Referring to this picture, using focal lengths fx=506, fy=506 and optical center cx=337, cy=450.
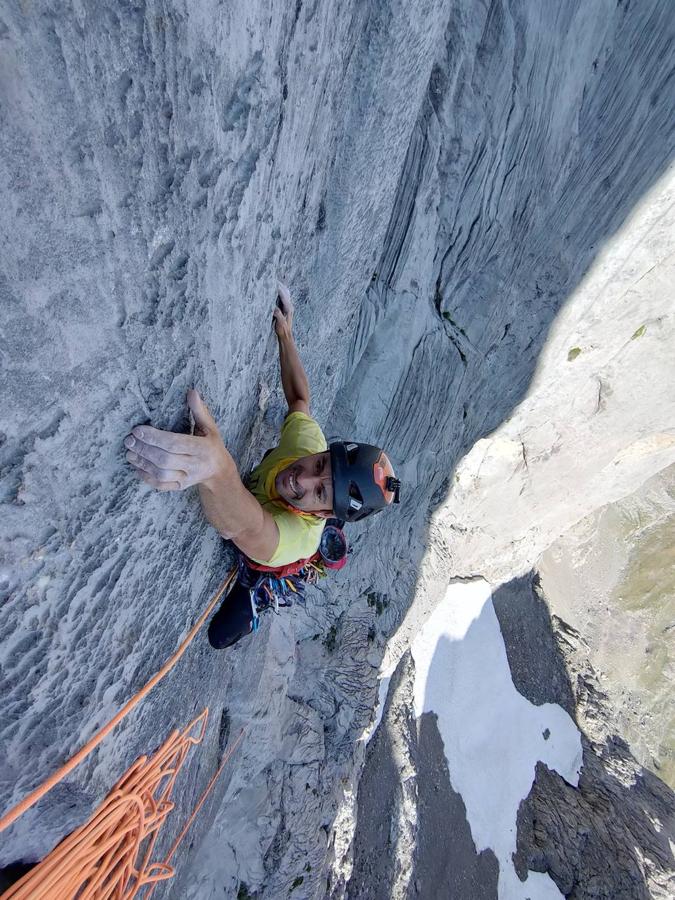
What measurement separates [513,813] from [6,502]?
10.9 m

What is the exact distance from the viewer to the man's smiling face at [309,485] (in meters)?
2.20

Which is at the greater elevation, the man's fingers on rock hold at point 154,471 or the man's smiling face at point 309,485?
the man's smiling face at point 309,485

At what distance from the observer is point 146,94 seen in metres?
1.02

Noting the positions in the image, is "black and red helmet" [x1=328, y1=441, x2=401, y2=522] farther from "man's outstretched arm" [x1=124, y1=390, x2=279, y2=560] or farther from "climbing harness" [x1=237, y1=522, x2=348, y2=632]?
"climbing harness" [x1=237, y1=522, x2=348, y2=632]

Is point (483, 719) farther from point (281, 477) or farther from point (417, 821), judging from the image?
point (281, 477)

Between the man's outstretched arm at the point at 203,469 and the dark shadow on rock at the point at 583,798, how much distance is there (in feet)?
30.2

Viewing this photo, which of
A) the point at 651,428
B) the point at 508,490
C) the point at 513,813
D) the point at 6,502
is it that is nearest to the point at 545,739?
the point at 513,813

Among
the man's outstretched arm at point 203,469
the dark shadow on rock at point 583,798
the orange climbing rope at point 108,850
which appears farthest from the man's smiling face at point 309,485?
the dark shadow on rock at point 583,798

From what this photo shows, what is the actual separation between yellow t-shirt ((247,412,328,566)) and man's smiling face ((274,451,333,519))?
8 centimetres

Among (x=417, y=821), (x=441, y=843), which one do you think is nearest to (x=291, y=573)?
(x=417, y=821)

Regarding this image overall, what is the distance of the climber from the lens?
1.40 m

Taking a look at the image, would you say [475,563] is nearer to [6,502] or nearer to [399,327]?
[399,327]

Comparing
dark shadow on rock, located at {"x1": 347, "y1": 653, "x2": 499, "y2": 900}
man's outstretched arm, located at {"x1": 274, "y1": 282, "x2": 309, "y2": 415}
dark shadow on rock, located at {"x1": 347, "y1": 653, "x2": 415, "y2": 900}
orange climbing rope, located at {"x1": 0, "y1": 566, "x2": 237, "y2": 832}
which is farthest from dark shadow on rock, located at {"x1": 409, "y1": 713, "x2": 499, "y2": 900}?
man's outstretched arm, located at {"x1": 274, "y1": 282, "x2": 309, "y2": 415}

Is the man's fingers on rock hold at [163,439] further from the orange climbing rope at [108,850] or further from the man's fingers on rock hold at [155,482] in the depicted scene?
the orange climbing rope at [108,850]
